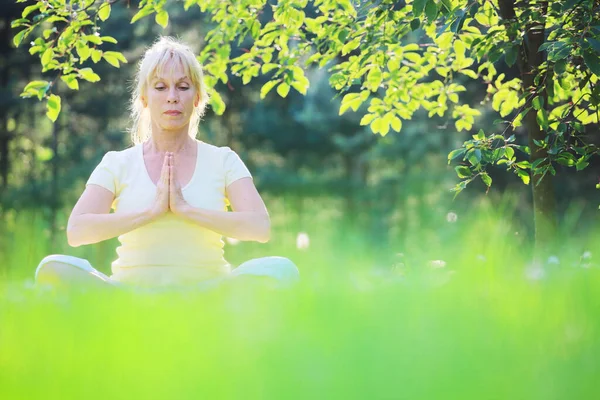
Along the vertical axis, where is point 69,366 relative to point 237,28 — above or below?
below

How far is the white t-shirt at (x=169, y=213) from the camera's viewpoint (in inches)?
152

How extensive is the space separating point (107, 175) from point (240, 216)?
76cm

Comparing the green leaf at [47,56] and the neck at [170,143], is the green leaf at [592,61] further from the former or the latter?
the green leaf at [47,56]

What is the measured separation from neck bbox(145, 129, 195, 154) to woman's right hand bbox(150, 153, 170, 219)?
45 cm

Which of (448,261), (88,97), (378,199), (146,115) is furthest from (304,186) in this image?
(448,261)

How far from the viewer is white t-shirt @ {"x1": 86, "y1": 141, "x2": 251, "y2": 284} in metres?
3.87

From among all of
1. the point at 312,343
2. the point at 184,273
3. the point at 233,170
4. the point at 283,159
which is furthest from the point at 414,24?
the point at 283,159

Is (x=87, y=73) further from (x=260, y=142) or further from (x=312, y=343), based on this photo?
(x=260, y=142)

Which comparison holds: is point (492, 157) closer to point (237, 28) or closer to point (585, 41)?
point (585, 41)

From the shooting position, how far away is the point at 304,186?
19984 millimetres

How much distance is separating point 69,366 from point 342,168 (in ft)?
70.5

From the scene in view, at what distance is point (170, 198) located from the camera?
12.4 ft

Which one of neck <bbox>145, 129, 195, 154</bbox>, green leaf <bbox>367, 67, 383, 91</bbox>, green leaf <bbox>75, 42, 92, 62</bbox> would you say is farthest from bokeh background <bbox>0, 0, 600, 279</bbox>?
neck <bbox>145, 129, 195, 154</bbox>

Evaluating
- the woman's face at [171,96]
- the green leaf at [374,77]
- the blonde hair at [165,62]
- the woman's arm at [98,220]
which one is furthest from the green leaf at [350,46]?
the woman's arm at [98,220]
